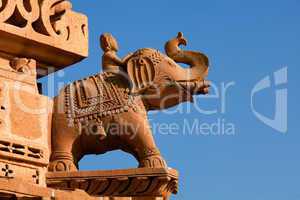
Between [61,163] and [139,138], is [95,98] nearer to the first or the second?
[139,138]

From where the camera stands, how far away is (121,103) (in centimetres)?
1167

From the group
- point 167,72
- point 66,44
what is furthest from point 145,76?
point 66,44

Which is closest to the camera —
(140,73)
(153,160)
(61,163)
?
(61,163)

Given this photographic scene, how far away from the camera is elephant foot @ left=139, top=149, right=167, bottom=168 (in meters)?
11.5

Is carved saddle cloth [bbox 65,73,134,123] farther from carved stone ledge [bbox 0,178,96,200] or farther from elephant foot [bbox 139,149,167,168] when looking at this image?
carved stone ledge [bbox 0,178,96,200]

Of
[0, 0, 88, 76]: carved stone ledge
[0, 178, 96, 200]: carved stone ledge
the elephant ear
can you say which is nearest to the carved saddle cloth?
the elephant ear

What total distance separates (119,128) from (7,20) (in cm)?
179

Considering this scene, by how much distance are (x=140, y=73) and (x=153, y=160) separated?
3.35ft

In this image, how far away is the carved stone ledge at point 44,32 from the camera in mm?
10922

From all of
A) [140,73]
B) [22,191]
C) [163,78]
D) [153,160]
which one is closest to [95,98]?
[140,73]

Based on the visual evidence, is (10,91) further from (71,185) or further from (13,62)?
(71,185)

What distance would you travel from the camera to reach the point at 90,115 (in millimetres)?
11562

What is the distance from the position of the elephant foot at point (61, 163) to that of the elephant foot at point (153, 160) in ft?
2.55

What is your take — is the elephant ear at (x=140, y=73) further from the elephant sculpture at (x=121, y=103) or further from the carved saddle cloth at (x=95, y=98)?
the carved saddle cloth at (x=95, y=98)
